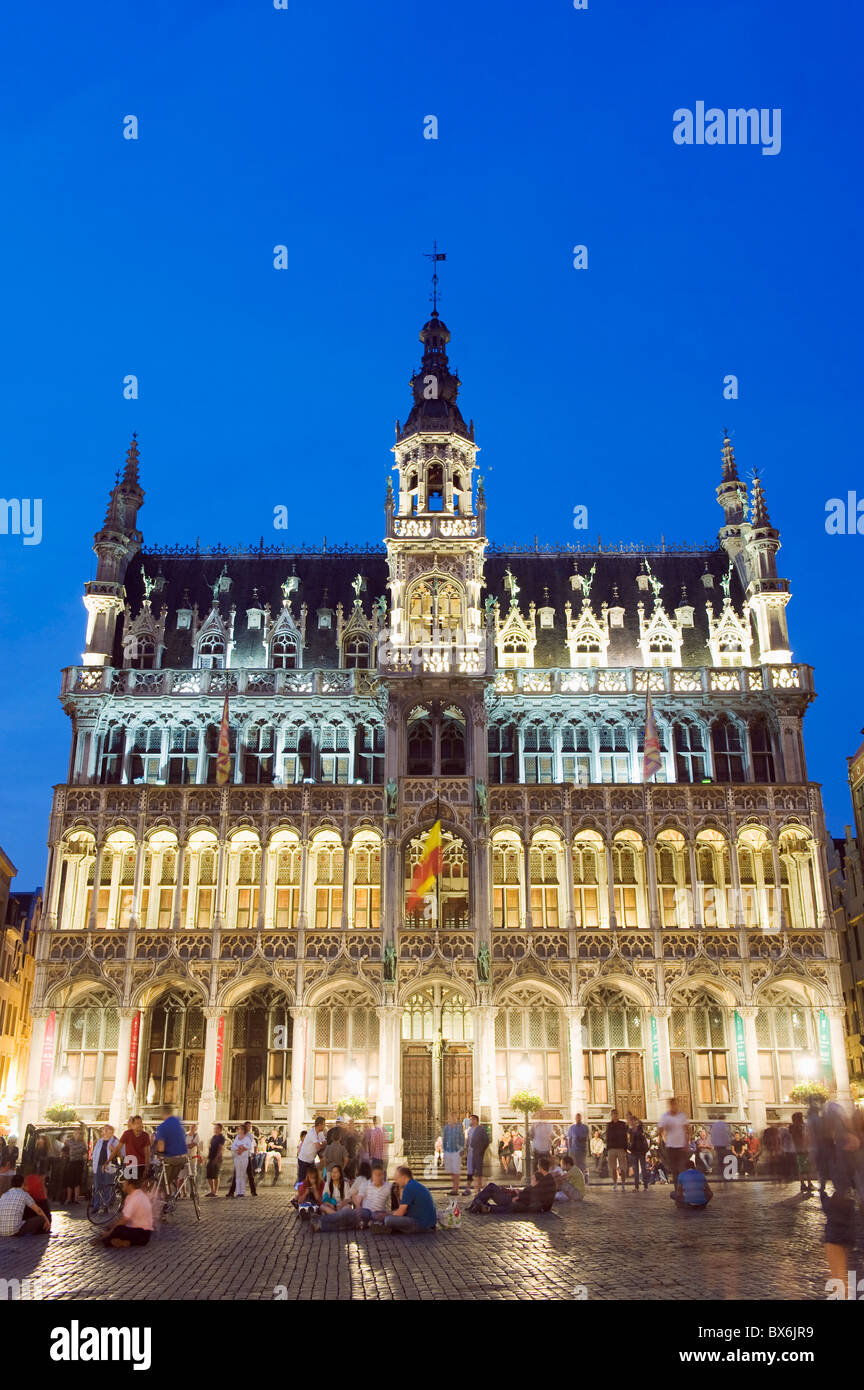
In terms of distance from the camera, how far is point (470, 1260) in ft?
61.3

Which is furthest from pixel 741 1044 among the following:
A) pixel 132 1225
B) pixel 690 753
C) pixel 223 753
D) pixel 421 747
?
pixel 132 1225

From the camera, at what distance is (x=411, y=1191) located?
22.3 m

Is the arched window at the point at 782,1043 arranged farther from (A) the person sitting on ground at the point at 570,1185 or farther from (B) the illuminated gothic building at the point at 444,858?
(A) the person sitting on ground at the point at 570,1185

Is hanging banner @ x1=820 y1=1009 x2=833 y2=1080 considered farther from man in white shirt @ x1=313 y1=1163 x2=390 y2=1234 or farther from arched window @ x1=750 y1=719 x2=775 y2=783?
man in white shirt @ x1=313 y1=1163 x2=390 y2=1234

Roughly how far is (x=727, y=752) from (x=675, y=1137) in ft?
91.8

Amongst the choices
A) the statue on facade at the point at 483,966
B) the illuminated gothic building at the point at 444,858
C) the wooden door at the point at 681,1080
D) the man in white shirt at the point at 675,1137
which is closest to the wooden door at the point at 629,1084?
the illuminated gothic building at the point at 444,858

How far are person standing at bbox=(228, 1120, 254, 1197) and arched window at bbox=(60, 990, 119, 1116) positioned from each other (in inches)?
608

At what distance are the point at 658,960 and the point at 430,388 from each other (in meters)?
29.7

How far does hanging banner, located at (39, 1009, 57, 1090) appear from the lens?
1842 inches

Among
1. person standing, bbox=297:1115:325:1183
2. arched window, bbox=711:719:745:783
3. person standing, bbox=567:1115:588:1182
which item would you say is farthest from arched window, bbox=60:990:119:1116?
arched window, bbox=711:719:745:783

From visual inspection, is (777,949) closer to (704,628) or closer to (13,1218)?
(704,628)

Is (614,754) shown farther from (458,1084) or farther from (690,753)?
(458,1084)

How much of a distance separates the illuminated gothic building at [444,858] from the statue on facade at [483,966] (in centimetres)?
19
